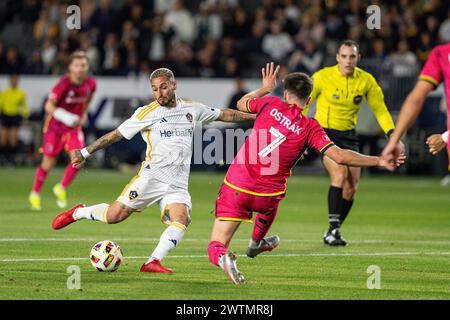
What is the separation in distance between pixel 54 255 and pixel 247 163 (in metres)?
2.95

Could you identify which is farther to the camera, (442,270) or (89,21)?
(89,21)

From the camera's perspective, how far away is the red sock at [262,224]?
11008 millimetres

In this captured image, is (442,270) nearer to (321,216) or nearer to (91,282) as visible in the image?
(91,282)

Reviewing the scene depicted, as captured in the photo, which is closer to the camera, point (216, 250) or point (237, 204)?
point (216, 250)

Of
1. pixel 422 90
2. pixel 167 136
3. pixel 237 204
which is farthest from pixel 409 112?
pixel 167 136

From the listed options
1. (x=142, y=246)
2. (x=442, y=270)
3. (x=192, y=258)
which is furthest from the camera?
(x=142, y=246)

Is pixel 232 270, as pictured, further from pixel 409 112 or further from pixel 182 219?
pixel 409 112

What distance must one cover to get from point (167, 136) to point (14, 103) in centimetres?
1769

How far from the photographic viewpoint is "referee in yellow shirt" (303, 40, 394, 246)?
14.3 m

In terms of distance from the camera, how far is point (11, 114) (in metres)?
28.4

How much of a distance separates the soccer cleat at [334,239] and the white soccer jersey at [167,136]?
9.68 ft

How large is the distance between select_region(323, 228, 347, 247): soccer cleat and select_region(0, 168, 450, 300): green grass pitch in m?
0.17
